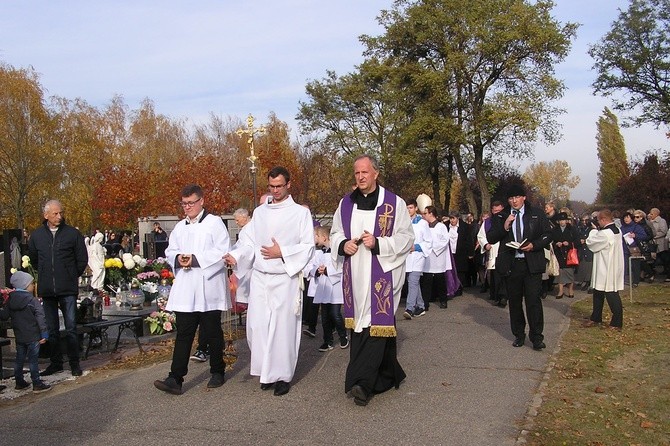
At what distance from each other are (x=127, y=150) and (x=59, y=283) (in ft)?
157

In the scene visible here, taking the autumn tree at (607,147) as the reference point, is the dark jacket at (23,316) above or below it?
below

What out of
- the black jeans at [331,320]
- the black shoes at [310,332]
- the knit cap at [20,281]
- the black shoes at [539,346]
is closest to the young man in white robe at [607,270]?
the black shoes at [539,346]

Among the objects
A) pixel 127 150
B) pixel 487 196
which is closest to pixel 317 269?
pixel 487 196

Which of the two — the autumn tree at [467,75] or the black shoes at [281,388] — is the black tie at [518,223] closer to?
the black shoes at [281,388]

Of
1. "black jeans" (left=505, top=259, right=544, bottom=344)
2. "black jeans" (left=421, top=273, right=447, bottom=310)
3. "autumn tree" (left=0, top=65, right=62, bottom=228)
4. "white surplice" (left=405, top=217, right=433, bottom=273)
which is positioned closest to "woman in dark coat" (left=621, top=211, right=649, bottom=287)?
"black jeans" (left=421, top=273, right=447, bottom=310)

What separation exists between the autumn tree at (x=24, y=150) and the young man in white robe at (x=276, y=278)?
121ft

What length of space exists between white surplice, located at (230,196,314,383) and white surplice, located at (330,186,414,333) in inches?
16.1

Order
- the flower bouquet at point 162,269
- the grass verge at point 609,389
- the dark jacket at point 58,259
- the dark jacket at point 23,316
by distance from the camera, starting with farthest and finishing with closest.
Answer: the flower bouquet at point 162,269 → the dark jacket at point 58,259 → the dark jacket at point 23,316 → the grass verge at point 609,389

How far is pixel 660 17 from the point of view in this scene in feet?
117

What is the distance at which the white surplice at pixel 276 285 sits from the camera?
6891mm

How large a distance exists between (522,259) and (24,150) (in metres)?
37.3

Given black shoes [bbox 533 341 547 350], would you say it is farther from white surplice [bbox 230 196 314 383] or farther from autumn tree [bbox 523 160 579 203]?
autumn tree [bbox 523 160 579 203]

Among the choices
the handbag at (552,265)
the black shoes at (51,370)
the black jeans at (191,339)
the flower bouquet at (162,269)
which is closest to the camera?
the black jeans at (191,339)

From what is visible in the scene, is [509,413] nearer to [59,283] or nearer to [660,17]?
[59,283]
